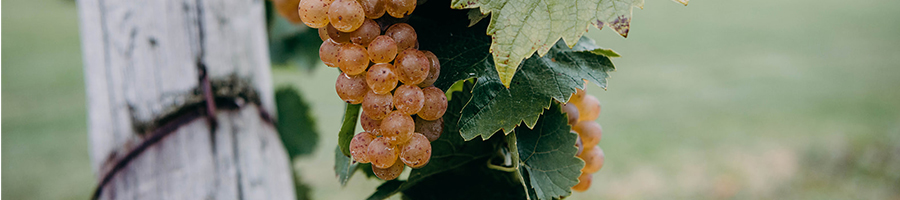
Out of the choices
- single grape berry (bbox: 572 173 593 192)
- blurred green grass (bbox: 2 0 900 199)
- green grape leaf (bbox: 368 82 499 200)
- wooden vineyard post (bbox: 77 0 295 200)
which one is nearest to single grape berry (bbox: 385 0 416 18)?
green grape leaf (bbox: 368 82 499 200)

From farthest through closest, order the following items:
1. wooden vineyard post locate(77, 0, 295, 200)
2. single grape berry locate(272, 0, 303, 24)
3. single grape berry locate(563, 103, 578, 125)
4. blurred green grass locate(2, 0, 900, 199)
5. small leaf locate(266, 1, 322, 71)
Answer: blurred green grass locate(2, 0, 900, 199) → small leaf locate(266, 1, 322, 71) → single grape berry locate(272, 0, 303, 24) → wooden vineyard post locate(77, 0, 295, 200) → single grape berry locate(563, 103, 578, 125)

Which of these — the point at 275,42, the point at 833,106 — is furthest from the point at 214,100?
the point at 833,106

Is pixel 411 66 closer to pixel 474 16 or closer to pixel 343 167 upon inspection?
pixel 474 16

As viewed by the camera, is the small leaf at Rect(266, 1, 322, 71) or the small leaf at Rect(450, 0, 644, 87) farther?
the small leaf at Rect(266, 1, 322, 71)

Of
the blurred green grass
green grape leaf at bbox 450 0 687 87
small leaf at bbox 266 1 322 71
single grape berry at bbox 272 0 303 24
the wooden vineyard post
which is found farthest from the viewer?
the blurred green grass

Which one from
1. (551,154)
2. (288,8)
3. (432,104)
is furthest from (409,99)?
(288,8)

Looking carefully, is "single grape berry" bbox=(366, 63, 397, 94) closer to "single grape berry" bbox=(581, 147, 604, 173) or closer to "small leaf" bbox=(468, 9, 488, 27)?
"small leaf" bbox=(468, 9, 488, 27)

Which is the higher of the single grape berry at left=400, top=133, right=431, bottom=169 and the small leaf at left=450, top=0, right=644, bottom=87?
the small leaf at left=450, top=0, right=644, bottom=87

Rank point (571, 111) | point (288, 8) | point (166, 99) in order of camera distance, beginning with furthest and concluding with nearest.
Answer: point (288, 8), point (166, 99), point (571, 111)
